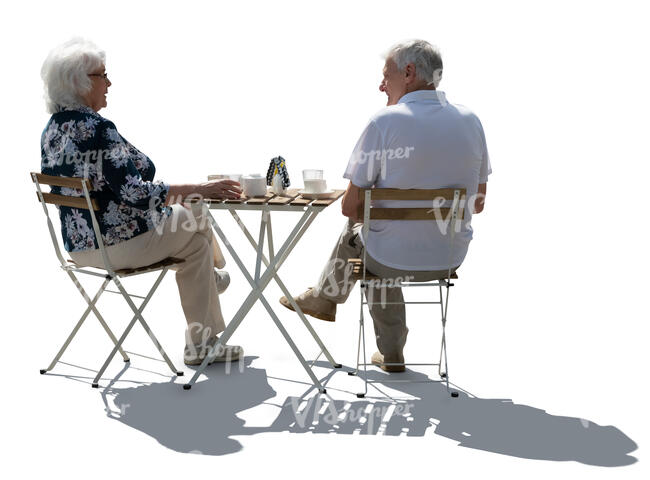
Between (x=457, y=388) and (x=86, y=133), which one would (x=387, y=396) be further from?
(x=86, y=133)

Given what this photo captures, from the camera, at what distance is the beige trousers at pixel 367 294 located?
5.28m

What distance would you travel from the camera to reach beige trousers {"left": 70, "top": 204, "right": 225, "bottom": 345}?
16.9 feet

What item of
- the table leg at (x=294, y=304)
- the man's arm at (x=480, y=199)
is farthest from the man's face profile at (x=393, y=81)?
the table leg at (x=294, y=304)

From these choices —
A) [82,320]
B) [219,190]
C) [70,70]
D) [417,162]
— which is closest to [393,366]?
[417,162]

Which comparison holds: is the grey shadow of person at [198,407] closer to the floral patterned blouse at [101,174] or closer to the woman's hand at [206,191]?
the floral patterned blouse at [101,174]

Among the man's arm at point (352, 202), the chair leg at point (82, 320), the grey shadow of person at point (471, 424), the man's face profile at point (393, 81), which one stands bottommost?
the grey shadow of person at point (471, 424)

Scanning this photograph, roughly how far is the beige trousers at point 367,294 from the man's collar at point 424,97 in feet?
2.62

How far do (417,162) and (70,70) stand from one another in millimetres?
1992

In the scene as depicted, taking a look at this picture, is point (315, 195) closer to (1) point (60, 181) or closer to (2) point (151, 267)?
(2) point (151, 267)

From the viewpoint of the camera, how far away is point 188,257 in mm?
5398

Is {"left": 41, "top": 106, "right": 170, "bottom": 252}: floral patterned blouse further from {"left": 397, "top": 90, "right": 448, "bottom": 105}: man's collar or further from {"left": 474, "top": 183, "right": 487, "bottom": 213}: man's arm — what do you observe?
{"left": 474, "top": 183, "right": 487, "bottom": 213}: man's arm

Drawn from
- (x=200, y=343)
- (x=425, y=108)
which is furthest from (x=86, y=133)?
(x=425, y=108)

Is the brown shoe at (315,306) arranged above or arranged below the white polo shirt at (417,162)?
below

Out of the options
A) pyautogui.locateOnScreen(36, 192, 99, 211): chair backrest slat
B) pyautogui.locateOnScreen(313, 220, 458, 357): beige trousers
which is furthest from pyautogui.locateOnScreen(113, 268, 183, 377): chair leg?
pyautogui.locateOnScreen(313, 220, 458, 357): beige trousers
